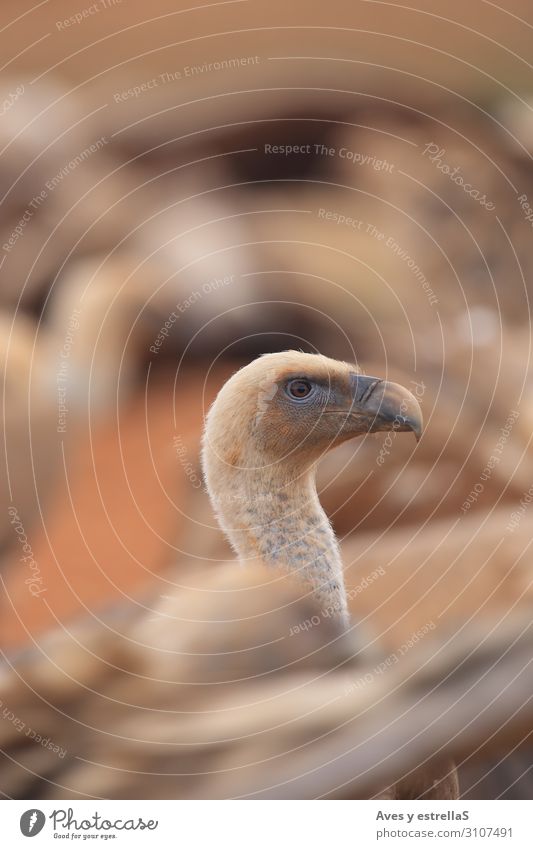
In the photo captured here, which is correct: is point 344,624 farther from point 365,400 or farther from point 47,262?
point 47,262

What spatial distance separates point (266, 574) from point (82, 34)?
0.95m

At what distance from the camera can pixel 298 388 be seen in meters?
0.89

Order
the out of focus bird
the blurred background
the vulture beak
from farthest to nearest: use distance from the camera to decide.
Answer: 1. the blurred background
2. the vulture beak
3. the out of focus bird

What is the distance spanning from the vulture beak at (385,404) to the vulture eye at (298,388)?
0.15 ft

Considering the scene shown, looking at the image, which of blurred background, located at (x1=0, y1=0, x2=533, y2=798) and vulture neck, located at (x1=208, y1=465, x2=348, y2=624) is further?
blurred background, located at (x1=0, y1=0, x2=533, y2=798)

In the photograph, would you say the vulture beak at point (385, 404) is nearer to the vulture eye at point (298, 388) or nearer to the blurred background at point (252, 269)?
the vulture eye at point (298, 388)

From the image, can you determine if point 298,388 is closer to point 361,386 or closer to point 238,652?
point 361,386

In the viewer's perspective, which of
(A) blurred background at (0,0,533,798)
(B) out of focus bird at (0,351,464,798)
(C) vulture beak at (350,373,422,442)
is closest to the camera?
(B) out of focus bird at (0,351,464,798)

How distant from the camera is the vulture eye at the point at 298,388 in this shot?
891mm

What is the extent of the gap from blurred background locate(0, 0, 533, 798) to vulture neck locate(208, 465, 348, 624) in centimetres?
8

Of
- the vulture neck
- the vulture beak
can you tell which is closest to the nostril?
the vulture beak

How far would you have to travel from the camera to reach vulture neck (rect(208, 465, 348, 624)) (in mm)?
896

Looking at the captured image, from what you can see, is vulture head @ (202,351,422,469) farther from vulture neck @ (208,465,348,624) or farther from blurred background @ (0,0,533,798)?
blurred background @ (0,0,533,798)

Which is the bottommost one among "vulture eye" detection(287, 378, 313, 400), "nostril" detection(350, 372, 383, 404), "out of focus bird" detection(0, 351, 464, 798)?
"out of focus bird" detection(0, 351, 464, 798)
